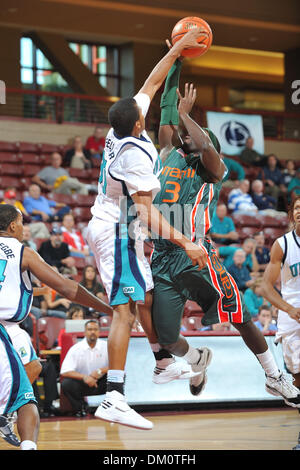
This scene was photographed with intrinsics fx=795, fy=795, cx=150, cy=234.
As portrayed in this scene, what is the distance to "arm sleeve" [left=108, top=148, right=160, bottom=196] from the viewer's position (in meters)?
4.69

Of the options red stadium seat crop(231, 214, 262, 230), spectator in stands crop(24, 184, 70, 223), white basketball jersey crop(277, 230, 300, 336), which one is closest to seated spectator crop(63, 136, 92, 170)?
spectator in stands crop(24, 184, 70, 223)

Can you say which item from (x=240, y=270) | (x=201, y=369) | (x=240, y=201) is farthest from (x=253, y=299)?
(x=201, y=369)

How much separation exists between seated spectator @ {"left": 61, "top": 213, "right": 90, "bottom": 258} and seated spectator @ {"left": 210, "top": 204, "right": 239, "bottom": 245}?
2.22 metres

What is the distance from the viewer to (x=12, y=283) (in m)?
4.68

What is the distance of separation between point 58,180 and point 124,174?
957cm

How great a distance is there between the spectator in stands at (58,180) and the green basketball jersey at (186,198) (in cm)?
865

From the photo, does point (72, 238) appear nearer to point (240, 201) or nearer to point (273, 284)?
point (240, 201)

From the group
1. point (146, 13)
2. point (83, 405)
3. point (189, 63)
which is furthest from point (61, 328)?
point (189, 63)

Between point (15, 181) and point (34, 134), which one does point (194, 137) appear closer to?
point (15, 181)

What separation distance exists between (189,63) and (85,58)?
3.18m

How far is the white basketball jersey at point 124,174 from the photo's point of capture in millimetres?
4703

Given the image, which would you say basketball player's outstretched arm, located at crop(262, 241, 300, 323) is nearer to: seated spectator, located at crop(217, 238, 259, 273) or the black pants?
the black pants

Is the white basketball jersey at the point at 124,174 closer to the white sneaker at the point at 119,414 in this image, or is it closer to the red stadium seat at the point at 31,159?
the white sneaker at the point at 119,414

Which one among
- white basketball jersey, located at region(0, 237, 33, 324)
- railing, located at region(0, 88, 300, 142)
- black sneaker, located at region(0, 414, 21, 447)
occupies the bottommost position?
black sneaker, located at region(0, 414, 21, 447)
